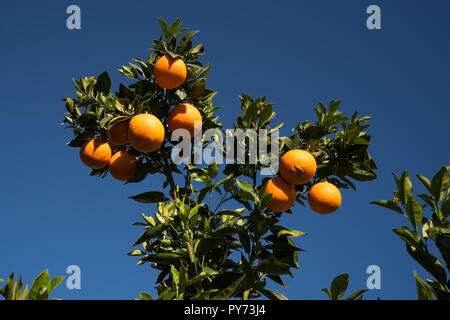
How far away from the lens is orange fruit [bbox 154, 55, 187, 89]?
7.41 feet

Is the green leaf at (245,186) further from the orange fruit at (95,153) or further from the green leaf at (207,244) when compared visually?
the orange fruit at (95,153)

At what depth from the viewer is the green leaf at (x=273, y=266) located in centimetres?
201

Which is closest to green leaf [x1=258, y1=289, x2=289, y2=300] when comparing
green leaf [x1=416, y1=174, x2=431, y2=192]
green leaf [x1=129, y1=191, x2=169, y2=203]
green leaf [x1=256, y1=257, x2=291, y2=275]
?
green leaf [x1=256, y1=257, x2=291, y2=275]

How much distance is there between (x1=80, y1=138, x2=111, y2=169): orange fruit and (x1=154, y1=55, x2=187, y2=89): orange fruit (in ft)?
1.73

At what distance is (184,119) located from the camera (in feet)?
7.48

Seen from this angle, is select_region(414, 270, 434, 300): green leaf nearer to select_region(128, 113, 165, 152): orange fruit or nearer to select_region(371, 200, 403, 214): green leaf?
select_region(371, 200, 403, 214): green leaf

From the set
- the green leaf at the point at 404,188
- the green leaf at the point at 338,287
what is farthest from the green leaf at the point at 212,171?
the green leaf at the point at 404,188

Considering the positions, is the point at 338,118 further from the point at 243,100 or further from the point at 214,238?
the point at 214,238

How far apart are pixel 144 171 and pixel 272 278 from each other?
38.9 inches

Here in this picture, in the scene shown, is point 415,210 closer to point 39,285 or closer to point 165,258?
point 165,258
